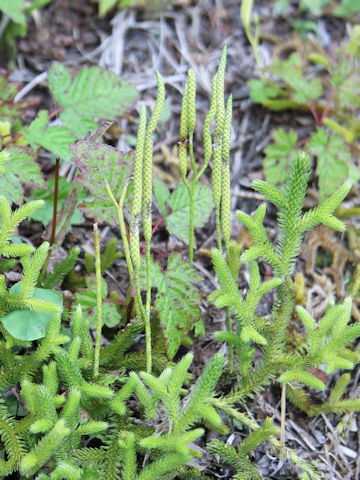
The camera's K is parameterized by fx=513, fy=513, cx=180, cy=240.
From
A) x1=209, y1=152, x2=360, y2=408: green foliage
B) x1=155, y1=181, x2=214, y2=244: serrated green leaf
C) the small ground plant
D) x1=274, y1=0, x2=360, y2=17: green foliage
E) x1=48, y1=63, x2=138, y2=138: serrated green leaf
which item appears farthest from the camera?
x1=274, y1=0, x2=360, y2=17: green foliage

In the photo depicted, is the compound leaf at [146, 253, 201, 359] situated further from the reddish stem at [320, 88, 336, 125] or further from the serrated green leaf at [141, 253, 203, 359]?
the reddish stem at [320, 88, 336, 125]

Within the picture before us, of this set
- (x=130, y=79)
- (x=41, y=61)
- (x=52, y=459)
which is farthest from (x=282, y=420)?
(x=41, y=61)

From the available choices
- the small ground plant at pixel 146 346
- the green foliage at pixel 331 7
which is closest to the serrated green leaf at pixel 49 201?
the small ground plant at pixel 146 346

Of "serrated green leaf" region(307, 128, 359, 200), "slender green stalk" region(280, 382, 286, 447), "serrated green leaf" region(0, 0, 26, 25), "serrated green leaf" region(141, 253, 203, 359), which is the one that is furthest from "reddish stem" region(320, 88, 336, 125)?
"serrated green leaf" region(0, 0, 26, 25)

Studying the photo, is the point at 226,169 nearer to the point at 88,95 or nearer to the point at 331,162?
the point at 88,95

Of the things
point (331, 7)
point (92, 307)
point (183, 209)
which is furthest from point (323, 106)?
point (92, 307)

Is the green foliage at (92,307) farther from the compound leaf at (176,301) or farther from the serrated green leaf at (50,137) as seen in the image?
the serrated green leaf at (50,137)

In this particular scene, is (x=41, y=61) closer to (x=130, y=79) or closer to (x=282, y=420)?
(x=130, y=79)
